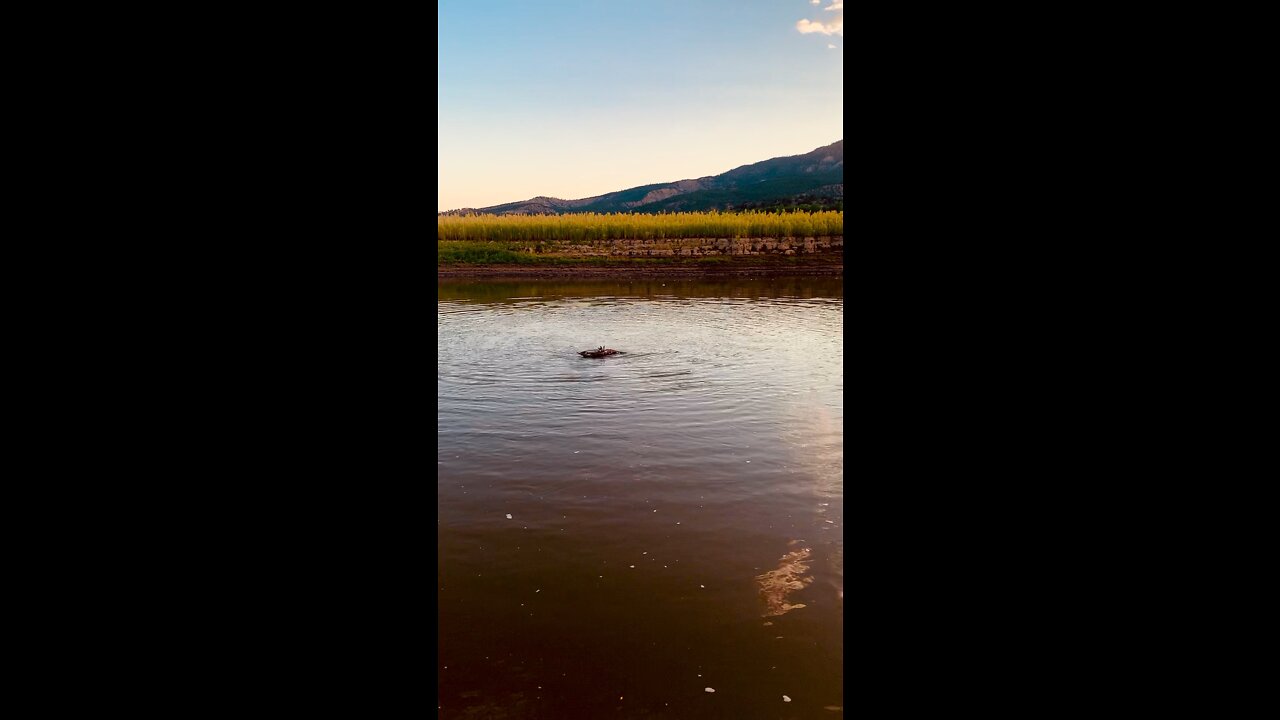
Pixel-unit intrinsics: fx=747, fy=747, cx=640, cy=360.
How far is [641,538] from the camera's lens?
14.4ft

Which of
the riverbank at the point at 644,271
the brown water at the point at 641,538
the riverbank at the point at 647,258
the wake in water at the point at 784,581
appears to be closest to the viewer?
the brown water at the point at 641,538

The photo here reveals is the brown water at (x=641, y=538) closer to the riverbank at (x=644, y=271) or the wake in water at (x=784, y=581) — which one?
the wake in water at (x=784, y=581)

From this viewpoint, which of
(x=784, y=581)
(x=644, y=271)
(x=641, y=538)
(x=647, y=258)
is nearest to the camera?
(x=784, y=581)

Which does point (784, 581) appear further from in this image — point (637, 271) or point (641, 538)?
point (637, 271)

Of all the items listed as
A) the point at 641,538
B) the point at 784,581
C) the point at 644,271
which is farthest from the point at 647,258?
the point at 784,581

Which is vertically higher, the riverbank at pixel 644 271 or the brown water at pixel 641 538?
the riverbank at pixel 644 271

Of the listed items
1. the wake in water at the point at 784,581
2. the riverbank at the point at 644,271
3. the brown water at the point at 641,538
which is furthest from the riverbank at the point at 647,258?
the wake in water at the point at 784,581

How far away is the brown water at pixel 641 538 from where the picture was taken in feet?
10.0

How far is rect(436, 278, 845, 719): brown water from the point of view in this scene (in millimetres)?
3055

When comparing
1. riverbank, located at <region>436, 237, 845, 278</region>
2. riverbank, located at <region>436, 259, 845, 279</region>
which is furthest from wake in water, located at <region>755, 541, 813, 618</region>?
riverbank, located at <region>436, 237, 845, 278</region>
